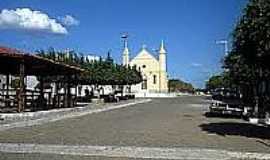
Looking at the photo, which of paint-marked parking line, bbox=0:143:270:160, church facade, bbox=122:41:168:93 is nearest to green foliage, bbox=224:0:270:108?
paint-marked parking line, bbox=0:143:270:160

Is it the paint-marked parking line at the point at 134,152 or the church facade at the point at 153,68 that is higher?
Answer: the church facade at the point at 153,68

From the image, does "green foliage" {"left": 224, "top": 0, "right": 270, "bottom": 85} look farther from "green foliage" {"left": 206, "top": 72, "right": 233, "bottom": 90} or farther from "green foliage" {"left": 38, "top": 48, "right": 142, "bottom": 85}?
"green foliage" {"left": 38, "top": 48, "right": 142, "bottom": 85}

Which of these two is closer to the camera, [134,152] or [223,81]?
[134,152]

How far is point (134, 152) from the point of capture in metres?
13.7

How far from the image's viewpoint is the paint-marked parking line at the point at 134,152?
13195 millimetres

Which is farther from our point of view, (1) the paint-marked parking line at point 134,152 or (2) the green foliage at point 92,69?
(2) the green foliage at point 92,69

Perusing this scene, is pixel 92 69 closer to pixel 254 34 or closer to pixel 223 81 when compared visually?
pixel 223 81

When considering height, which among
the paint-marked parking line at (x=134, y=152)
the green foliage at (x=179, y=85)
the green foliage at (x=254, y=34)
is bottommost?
the paint-marked parking line at (x=134, y=152)

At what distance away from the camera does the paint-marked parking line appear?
43.3ft

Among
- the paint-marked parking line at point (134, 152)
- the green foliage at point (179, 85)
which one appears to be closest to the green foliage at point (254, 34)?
the paint-marked parking line at point (134, 152)

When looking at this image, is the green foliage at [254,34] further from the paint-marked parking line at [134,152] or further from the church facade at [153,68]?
the church facade at [153,68]

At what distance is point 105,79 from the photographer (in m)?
56.6

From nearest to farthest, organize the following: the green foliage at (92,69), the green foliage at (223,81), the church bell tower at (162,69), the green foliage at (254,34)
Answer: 1. the green foliage at (254,34)
2. the green foliage at (223,81)
3. the green foliage at (92,69)
4. the church bell tower at (162,69)

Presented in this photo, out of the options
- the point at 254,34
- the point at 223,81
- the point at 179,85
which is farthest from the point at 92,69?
the point at 179,85
